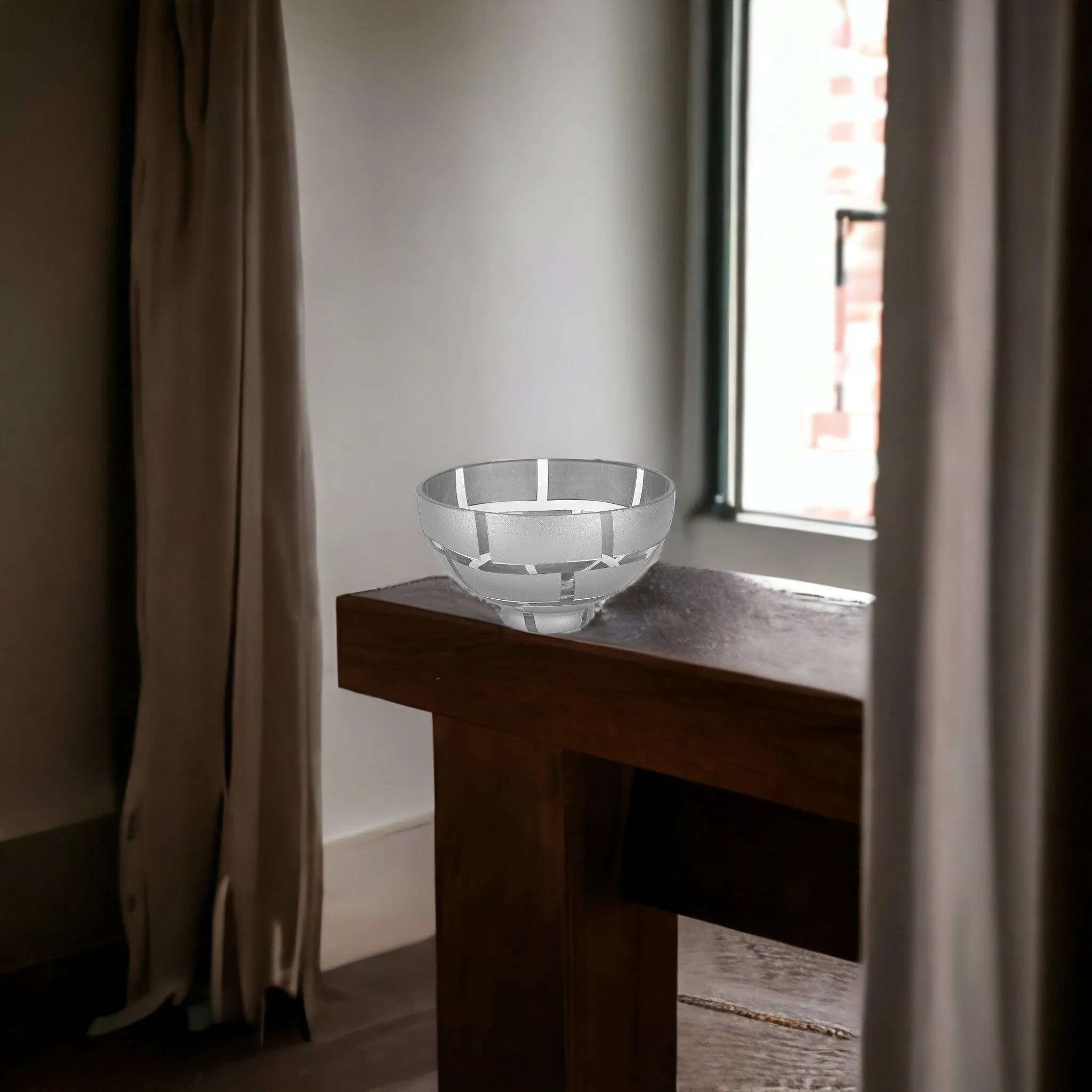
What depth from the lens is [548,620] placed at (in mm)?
1225

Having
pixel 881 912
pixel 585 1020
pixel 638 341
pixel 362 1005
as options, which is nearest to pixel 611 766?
pixel 585 1020

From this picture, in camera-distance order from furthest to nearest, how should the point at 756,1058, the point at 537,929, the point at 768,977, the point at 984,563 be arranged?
the point at 768,977
the point at 756,1058
the point at 537,929
the point at 984,563

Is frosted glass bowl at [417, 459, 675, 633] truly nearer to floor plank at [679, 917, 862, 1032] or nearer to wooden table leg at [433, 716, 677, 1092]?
wooden table leg at [433, 716, 677, 1092]

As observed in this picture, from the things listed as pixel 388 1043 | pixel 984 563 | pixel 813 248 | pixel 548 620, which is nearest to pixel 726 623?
pixel 548 620

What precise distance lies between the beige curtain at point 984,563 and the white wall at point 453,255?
1636 mm

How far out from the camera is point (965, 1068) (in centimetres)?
78

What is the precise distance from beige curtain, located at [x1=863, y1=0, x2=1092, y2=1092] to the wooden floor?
1.07 metres

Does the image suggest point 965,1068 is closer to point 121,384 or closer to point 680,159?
→ point 121,384

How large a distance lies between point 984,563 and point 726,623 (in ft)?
1.69

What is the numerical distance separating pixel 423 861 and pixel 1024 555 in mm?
1885

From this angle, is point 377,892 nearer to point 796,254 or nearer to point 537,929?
point 537,929

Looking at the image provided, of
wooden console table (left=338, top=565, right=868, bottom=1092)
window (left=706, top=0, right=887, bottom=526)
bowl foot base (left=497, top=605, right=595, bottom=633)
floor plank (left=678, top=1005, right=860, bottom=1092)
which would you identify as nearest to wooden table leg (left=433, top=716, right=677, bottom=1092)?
wooden console table (left=338, top=565, right=868, bottom=1092)

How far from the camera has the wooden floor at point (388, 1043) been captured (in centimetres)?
179

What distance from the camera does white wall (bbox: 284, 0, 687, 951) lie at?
7.54 ft
